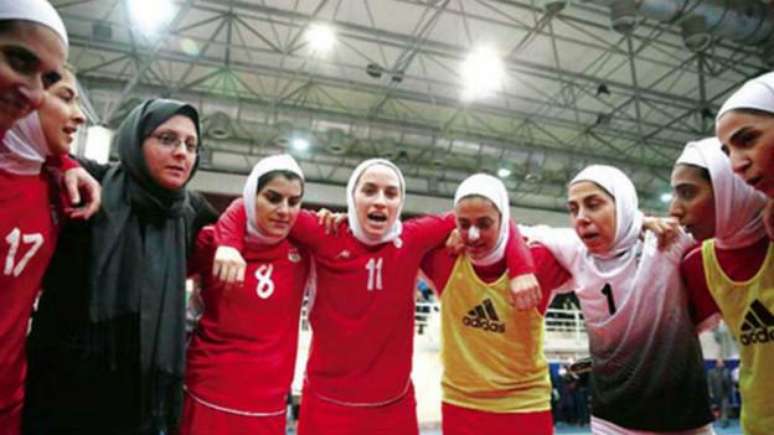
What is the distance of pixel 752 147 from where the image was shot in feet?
6.08

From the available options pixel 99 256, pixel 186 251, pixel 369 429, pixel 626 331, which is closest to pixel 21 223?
pixel 99 256

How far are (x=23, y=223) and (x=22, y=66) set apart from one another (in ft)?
1.95

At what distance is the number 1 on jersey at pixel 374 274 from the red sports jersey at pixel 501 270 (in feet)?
1.22

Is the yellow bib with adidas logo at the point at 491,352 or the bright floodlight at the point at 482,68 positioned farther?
the bright floodlight at the point at 482,68

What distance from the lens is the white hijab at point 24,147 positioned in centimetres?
186

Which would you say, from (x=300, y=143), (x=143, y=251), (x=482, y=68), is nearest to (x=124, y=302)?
(x=143, y=251)

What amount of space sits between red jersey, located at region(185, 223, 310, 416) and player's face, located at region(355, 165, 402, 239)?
43cm

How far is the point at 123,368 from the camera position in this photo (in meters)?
2.09

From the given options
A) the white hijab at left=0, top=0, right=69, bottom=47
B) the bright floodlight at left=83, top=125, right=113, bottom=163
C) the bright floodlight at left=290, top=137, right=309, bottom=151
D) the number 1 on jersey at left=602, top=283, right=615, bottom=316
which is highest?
the bright floodlight at left=290, top=137, right=309, bottom=151

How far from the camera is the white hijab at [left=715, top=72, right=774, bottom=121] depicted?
1.86 metres

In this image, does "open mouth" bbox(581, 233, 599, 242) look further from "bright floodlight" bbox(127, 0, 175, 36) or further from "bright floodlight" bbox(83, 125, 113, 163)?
"bright floodlight" bbox(83, 125, 113, 163)

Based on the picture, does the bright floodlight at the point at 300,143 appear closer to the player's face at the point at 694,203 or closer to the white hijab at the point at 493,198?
the white hijab at the point at 493,198

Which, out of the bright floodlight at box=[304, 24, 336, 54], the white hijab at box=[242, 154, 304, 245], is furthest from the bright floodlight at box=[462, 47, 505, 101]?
the white hijab at box=[242, 154, 304, 245]

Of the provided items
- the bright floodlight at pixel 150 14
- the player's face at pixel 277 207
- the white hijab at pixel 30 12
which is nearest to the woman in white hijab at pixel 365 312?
the player's face at pixel 277 207
